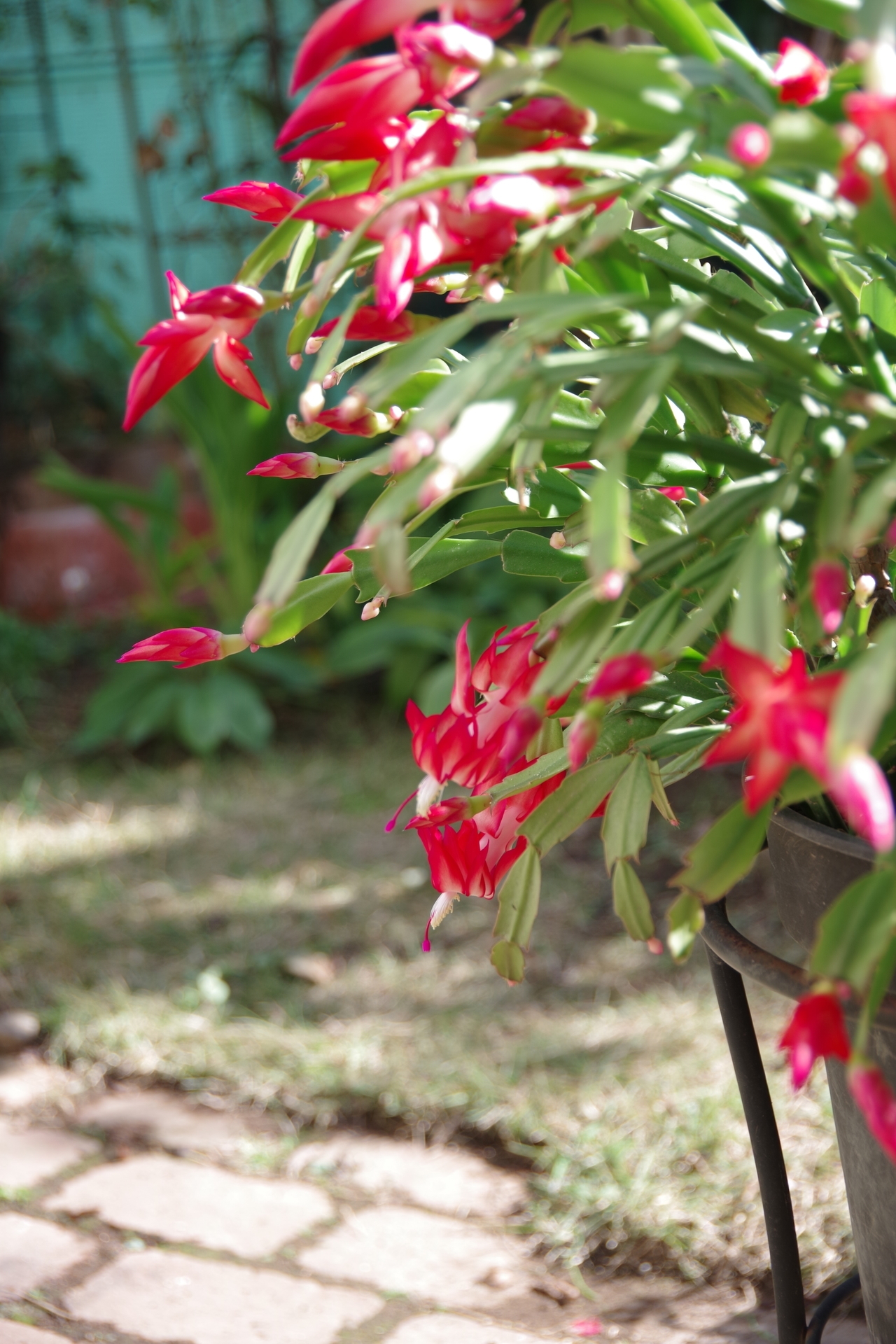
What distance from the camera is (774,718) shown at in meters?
0.40

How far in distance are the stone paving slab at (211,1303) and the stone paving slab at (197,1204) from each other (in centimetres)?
4

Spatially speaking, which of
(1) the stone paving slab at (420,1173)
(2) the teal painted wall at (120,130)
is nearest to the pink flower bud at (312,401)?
(1) the stone paving slab at (420,1173)

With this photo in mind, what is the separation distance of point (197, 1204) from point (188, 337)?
1026mm

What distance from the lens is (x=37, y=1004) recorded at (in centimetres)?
174

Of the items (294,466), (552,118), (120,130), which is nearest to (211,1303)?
(294,466)

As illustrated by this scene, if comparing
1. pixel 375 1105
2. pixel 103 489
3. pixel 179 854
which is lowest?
pixel 179 854

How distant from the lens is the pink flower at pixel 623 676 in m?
0.45

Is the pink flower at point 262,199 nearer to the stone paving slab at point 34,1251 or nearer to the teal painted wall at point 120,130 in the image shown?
the stone paving slab at point 34,1251

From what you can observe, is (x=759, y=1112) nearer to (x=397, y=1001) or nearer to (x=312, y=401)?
(x=312, y=401)

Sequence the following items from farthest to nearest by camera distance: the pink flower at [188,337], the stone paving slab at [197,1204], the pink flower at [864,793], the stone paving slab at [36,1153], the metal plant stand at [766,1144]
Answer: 1. the stone paving slab at [36,1153]
2. the stone paving slab at [197,1204]
3. the metal plant stand at [766,1144]
4. the pink flower at [188,337]
5. the pink flower at [864,793]

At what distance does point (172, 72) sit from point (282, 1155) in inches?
163

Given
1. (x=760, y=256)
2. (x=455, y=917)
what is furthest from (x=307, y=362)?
(x=760, y=256)

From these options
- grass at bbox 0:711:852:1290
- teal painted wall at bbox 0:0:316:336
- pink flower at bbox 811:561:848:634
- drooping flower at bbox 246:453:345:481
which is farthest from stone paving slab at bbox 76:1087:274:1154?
teal painted wall at bbox 0:0:316:336

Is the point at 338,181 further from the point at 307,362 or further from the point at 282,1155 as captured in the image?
the point at 307,362
